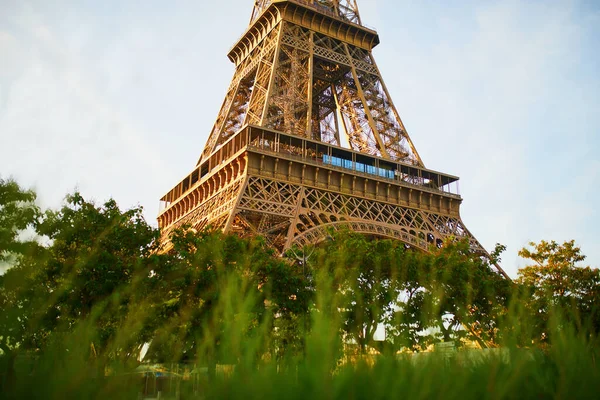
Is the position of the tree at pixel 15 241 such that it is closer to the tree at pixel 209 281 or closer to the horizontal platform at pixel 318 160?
the tree at pixel 209 281

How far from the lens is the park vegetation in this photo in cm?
256

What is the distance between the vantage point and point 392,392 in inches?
96.0

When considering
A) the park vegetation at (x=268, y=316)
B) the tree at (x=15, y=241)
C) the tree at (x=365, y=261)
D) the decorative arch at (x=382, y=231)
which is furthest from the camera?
→ the decorative arch at (x=382, y=231)

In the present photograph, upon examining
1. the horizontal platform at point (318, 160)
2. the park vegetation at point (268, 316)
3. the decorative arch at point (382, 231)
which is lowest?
the park vegetation at point (268, 316)

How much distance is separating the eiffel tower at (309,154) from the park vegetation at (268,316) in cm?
390

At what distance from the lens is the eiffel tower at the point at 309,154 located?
31.3 m

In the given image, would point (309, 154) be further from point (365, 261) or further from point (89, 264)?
point (89, 264)

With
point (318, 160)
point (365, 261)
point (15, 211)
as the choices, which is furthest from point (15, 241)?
point (318, 160)

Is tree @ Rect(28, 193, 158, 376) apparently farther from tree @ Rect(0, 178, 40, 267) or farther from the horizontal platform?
the horizontal platform

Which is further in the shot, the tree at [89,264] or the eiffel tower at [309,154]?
the eiffel tower at [309,154]

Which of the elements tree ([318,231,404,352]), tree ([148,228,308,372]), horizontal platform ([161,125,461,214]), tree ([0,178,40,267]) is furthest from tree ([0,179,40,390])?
horizontal platform ([161,125,461,214])

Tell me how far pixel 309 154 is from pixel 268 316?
3229 centimetres

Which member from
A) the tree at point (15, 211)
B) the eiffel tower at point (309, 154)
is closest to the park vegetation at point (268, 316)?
the tree at point (15, 211)

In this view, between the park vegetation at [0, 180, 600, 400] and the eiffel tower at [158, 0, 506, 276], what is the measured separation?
390 centimetres
